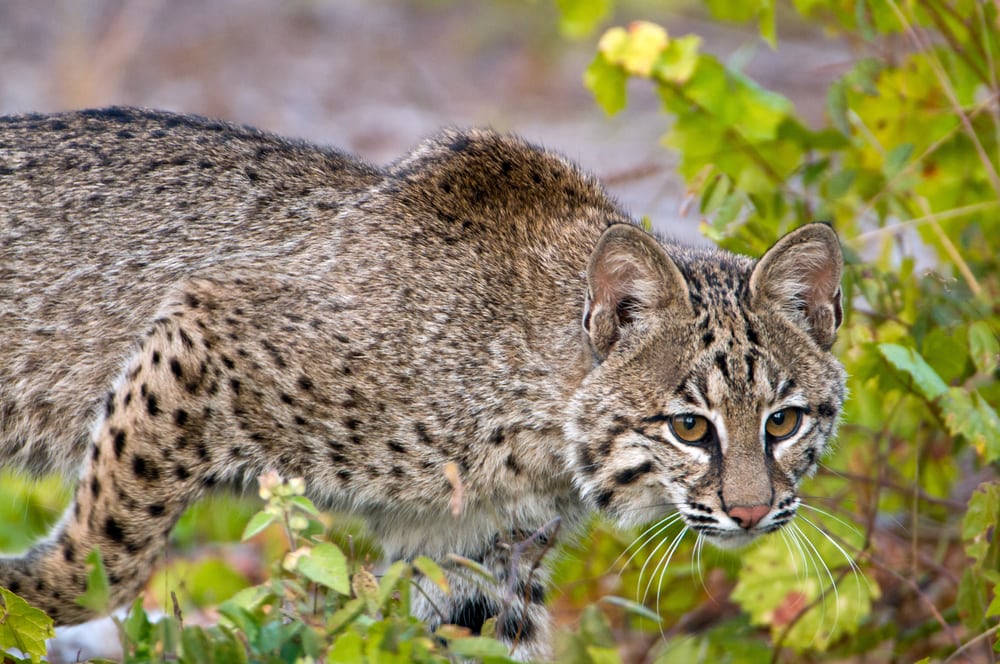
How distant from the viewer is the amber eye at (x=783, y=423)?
4.46 meters

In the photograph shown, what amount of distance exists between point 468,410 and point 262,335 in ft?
2.59

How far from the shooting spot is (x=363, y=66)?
16.1m

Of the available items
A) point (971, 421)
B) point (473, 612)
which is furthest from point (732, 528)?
point (473, 612)

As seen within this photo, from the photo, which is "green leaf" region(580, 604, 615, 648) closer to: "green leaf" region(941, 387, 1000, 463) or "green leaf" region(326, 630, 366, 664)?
"green leaf" region(326, 630, 366, 664)

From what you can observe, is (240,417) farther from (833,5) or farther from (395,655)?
(833,5)

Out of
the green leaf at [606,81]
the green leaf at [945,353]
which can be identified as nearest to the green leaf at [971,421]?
the green leaf at [945,353]

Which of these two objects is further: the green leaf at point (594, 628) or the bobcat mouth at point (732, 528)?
the bobcat mouth at point (732, 528)

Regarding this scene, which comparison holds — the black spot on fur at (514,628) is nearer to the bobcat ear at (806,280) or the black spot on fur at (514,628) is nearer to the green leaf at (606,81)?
the bobcat ear at (806,280)

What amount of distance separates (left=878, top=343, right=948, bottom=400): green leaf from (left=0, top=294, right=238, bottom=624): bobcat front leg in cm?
241

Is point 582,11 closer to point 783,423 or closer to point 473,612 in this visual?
point 783,423

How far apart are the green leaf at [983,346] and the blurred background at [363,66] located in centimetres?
697

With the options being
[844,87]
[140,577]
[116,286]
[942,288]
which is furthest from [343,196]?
[942,288]

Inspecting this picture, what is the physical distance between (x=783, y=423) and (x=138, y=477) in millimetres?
2260

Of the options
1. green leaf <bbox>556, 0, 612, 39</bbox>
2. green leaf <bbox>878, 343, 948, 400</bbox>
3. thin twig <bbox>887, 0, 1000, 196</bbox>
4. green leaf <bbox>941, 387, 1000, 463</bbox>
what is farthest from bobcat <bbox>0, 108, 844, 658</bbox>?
thin twig <bbox>887, 0, 1000, 196</bbox>
